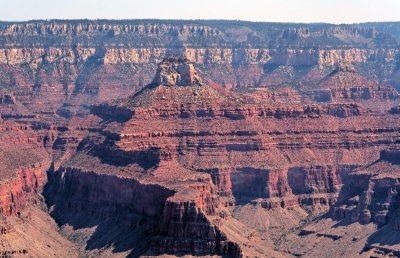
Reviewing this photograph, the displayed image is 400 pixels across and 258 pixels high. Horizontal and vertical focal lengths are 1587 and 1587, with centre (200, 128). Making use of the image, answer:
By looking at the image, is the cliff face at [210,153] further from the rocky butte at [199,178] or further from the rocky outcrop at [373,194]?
the rocky outcrop at [373,194]

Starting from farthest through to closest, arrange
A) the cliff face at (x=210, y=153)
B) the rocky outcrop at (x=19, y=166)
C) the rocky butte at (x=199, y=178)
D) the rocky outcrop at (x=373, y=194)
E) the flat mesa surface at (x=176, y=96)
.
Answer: the flat mesa surface at (x=176, y=96), the cliff face at (x=210, y=153), the rocky outcrop at (x=19, y=166), the rocky outcrop at (x=373, y=194), the rocky butte at (x=199, y=178)

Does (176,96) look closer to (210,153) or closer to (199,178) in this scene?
(210,153)

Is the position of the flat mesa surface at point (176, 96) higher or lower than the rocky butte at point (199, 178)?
higher

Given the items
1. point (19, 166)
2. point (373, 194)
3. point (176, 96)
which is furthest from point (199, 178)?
point (176, 96)

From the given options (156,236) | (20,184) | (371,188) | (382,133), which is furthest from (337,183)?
(156,236)

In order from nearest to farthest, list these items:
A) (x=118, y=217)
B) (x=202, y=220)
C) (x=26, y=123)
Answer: (x=202, y=220), (x=118, y=217), (x=26, y=123)

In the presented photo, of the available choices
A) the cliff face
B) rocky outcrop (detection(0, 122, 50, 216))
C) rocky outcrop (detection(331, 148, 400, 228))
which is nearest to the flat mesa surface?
the cliff face

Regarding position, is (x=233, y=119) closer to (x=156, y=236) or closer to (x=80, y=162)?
(x=80, y=162)

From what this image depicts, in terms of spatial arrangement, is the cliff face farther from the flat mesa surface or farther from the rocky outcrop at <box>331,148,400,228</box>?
the rocky outcrop at <box>331,148,400,228</box>

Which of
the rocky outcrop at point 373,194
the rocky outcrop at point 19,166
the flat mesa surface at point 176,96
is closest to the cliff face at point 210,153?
the flat mesa surface at point 176,96

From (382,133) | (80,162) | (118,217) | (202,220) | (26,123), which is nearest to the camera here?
(202,220)

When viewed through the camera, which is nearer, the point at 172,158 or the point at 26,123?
the point at 172,158
